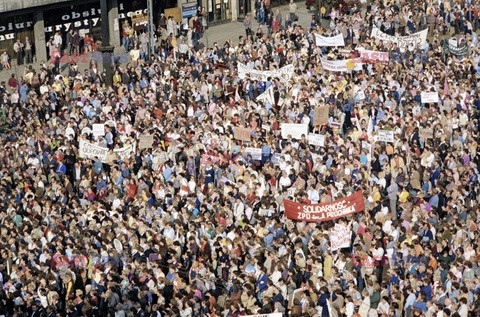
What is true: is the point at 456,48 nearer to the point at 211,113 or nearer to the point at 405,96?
the point at 405,96

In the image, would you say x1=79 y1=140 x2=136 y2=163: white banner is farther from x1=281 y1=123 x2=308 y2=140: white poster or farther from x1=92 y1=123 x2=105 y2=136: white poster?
x1=281 y1=123 x2=308 y2=140: white poster

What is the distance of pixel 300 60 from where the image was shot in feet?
126

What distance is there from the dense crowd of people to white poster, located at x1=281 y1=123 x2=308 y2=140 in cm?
33

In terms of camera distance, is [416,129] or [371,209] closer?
[371,209]

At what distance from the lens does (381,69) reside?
3656 centimetres

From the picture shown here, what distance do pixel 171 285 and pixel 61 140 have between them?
1098 centimetres

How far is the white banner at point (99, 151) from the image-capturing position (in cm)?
3177

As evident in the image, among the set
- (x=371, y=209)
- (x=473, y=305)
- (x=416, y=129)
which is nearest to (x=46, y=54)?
(x=416, y=129)

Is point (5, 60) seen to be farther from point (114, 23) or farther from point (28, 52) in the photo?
point (114, 23)

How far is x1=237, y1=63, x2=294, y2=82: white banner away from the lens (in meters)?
36.5

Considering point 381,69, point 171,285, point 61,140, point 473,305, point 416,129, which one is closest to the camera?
point 473,305

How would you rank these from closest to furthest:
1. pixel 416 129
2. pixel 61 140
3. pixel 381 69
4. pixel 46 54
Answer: pixel 416 129 → pixel 61 140 → pixel 381 69 → pixel 46 54

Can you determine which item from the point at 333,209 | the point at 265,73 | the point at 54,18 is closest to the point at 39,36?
the point at 54,18

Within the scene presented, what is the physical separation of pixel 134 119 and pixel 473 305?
15643 millimetres
